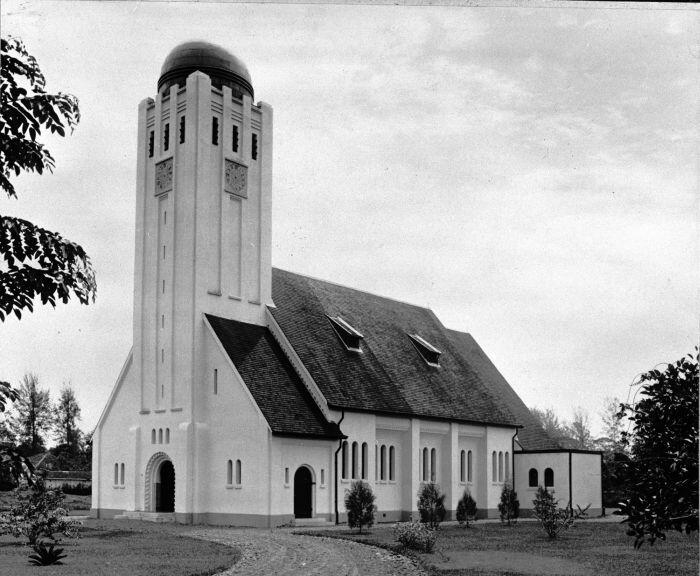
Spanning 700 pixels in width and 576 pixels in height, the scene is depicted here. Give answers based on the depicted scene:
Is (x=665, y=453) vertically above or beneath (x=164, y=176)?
beneath

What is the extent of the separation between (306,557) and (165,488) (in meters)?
16.2

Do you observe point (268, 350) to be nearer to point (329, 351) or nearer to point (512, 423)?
point (329, 351)

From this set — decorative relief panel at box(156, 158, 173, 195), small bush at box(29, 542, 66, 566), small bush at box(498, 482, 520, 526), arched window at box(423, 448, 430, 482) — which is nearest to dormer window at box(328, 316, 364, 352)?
arched window at box(423, 448, 430, 482)

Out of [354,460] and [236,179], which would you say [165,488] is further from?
[236,179]

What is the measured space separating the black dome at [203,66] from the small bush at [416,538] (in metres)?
22.5

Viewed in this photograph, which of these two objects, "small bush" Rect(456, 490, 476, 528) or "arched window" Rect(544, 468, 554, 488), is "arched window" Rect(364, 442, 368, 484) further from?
"arched window" Rect(544, 468, 554, 488)

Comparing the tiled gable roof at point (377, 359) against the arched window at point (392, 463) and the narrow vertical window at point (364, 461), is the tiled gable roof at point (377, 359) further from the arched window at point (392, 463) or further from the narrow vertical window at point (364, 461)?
the arched window at point (392, 463)

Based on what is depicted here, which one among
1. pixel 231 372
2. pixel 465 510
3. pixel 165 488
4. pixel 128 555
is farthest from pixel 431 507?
pixel 128 555

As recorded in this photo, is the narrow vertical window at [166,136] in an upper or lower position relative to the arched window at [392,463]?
upper

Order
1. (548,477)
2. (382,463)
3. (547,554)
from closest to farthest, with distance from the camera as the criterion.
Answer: (547,554) → (382,463) → (548,477)

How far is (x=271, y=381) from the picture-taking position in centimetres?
3428

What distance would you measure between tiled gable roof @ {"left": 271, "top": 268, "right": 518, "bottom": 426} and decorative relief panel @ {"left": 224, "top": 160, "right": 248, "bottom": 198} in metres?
5.32

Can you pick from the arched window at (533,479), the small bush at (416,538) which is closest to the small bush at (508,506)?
the arched window at (533,479)

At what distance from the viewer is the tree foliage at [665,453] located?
10.5 metres
